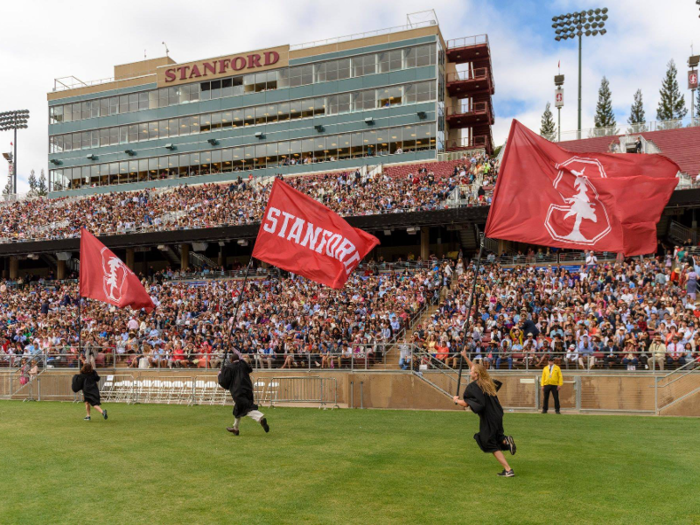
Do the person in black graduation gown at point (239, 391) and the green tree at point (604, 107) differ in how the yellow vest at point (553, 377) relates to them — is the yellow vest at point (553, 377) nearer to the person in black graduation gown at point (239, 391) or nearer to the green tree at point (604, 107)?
the person in black graduation gown at point (239, 391)

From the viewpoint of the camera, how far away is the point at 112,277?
20.0 meters

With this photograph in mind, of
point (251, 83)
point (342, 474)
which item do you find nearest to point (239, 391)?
point (342, 474)

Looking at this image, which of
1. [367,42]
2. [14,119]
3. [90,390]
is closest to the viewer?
[90,390]

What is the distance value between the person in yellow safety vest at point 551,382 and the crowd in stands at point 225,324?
538 cm

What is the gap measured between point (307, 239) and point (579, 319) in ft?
36.7

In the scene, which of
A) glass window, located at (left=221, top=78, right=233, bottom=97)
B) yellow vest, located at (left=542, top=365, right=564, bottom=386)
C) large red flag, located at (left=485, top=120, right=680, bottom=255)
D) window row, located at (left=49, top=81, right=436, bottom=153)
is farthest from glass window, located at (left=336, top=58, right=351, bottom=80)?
large red flag, located at (left=485, top=120, right=680, bottom=255)

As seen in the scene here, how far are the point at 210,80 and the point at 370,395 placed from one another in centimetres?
4215

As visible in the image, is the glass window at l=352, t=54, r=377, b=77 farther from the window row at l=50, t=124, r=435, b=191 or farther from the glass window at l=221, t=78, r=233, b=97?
the glass window at l=221, t=78, r=233, b=97

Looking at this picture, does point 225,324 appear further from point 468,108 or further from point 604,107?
point 604,107

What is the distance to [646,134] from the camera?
41.5 metres

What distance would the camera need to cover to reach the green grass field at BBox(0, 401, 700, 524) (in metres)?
7.32

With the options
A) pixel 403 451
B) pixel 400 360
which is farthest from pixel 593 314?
pixel 403 451

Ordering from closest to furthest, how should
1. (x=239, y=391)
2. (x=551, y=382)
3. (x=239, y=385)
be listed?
(x=239, y=391) → (x=239, y=385) → (x=551, y=382)

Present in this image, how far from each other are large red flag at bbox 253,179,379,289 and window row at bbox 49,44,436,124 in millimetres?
36337
